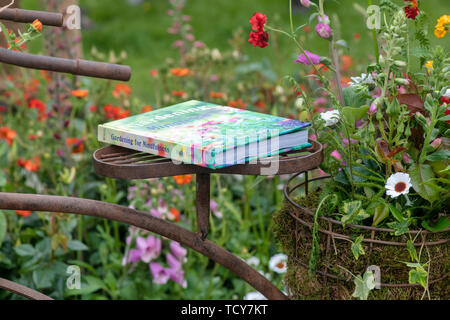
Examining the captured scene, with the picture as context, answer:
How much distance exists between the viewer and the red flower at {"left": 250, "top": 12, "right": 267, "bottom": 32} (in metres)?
1.16

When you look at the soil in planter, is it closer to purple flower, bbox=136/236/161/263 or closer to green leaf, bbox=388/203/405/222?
green leaf, bbox=388/203/405/222

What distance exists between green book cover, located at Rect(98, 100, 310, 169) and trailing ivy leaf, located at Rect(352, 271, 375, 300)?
0.87 ft

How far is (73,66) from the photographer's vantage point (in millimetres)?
916

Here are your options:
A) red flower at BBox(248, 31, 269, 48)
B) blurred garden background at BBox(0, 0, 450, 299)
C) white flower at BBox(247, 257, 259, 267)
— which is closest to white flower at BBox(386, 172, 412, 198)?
blurred garden background at BBox(0, 0, 450, 299)

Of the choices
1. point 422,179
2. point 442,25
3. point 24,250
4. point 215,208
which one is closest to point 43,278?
point 24,250

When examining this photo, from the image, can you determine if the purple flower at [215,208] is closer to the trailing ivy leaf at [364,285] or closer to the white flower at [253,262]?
the white flower at [253,262]

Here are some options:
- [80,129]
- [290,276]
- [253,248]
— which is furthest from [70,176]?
[290,276]

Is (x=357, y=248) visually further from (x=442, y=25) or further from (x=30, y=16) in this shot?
(x=30, y=16)

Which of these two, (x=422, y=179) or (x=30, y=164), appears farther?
(x=30, y=164)

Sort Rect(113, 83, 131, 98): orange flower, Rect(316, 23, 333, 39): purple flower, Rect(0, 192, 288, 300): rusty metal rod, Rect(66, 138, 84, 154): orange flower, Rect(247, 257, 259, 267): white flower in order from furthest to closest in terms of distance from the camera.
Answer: Rect(113, 83, 131, 98): orange flower
Rect(66, 138, 84, 154): orange flower
Rect(247, 257, 259, 267): white flower
Rect(316, 23, 333, 39): purple flower
Rect(0, 192, 288, 300): rusty metal rod

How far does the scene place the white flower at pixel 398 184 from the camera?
3.49 feet

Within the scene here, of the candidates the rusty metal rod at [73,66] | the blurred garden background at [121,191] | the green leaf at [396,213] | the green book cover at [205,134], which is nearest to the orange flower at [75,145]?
the blurred garden background at [121,191]

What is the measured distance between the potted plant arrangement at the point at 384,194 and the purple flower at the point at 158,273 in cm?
86

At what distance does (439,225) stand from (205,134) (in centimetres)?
46
